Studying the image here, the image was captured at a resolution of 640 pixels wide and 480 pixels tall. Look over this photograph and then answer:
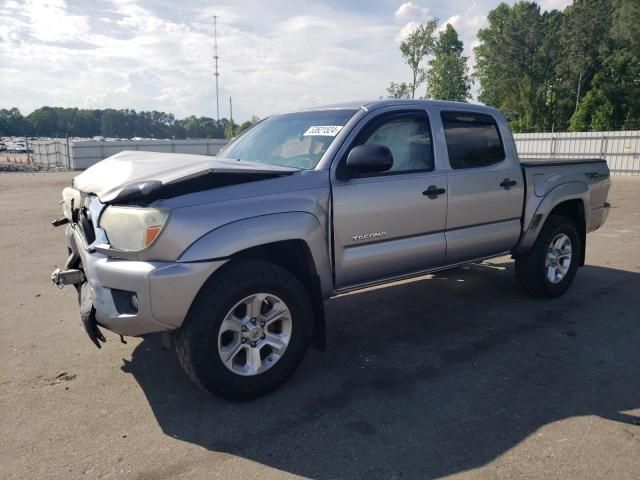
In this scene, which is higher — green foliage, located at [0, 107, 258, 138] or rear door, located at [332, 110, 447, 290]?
green foliage, located at [0, 107, 258, 138]

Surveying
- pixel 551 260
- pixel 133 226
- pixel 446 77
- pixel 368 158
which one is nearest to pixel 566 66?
pixel 446 77

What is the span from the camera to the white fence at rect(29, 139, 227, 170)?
105 ft

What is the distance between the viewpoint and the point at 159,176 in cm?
311

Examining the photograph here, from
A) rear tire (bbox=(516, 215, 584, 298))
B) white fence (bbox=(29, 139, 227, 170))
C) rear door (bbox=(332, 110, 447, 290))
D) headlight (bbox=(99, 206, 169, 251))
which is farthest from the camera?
white fence (bbox=(29, 139, 227, 170))

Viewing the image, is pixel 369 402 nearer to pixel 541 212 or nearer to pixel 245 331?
pixel 245 331

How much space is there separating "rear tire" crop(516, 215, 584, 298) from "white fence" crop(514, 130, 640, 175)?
689 inches

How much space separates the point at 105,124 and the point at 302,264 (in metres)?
126

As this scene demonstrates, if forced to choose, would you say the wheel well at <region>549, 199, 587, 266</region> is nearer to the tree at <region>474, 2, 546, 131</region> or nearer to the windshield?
the windshield

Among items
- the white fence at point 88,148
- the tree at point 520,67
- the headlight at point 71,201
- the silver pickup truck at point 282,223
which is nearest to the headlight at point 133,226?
the silver pickup truck at point 282,223

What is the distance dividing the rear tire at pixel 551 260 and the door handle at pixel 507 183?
2.49 feet

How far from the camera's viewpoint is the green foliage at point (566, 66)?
133 feet

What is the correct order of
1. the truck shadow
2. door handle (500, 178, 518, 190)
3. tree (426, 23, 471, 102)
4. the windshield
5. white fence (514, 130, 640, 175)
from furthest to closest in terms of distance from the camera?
tree (426, 23, 471, 102) < white fence (514, 130, 640, 175) < door handle (500, 178, 518, 190) < the windshield < the truck shadow

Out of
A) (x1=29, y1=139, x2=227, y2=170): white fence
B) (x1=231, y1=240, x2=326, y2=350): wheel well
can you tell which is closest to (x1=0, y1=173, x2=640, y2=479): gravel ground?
(x1=231, y1=240, x2=326, y2=350): wheel well

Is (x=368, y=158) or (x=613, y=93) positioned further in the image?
(x=613, y=93)
